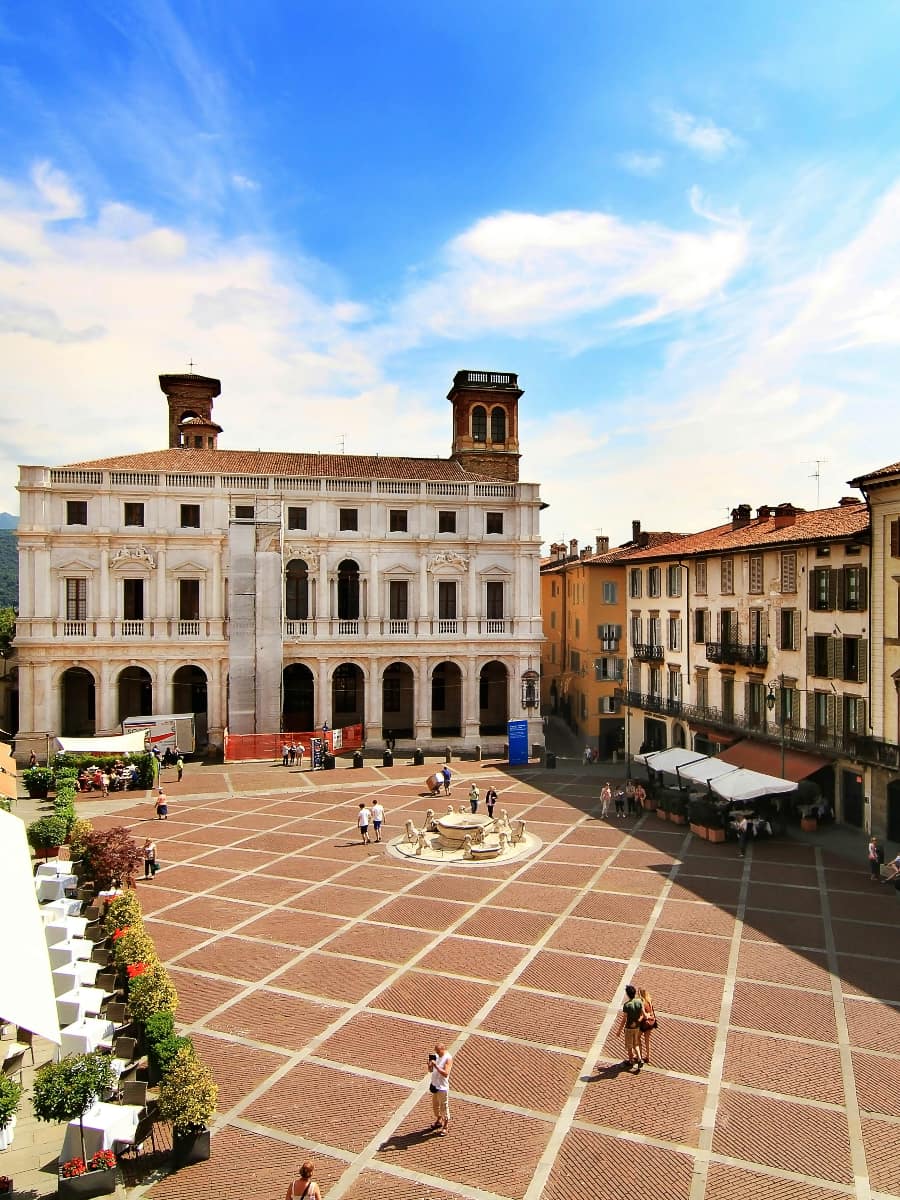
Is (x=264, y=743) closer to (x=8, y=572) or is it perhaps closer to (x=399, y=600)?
(x=399, y=600)

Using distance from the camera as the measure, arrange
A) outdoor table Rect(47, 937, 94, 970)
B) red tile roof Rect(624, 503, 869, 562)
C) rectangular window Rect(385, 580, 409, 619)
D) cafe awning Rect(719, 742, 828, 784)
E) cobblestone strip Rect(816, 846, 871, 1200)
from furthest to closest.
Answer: rectangular window Rect(385, 580, 409, 619) → red tile roof Rect(624, 503, 869, 562) → cafe awning Rect(719, 742, 828, 784) → outdoor table Rect(47, 937, 94, 970) → cobblestone strip Rect(816, 846, 871, 1200)

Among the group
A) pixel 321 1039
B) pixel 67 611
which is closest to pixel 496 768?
pixel 67 611

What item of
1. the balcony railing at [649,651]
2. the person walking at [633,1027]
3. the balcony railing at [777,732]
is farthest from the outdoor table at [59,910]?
the balcony railing at [649,651]

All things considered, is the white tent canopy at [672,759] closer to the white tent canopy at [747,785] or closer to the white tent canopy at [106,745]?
the white tent canopy at [747,785]

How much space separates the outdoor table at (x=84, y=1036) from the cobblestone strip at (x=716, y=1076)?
9551mm

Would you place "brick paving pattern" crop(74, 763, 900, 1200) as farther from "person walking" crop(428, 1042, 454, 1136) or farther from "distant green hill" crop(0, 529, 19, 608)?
"distant green hill" crop(0, 529, 19, 608)

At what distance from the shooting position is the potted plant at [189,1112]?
11008 mm

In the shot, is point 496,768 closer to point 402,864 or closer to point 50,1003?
point 402,864

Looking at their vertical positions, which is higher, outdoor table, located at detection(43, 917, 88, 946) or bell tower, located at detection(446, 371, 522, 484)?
bell tower, located at detection(446, 371, 522, 484)

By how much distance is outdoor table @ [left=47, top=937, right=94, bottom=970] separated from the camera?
632 inches

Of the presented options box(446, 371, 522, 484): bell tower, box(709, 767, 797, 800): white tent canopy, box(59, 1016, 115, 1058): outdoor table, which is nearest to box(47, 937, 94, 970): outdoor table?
box(59, 1016, 115, 1058): outdoor table

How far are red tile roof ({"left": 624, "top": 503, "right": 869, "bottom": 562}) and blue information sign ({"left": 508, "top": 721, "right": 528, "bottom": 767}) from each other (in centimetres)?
1181

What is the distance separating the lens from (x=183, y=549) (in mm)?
45812

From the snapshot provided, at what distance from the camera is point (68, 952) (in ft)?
53.0
